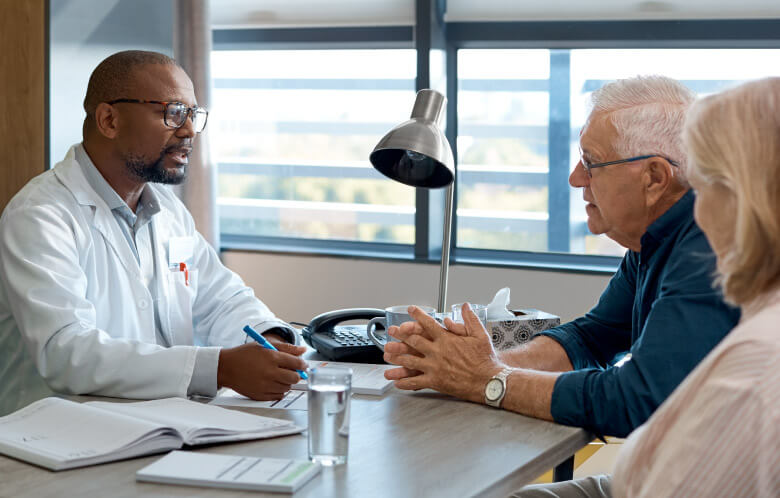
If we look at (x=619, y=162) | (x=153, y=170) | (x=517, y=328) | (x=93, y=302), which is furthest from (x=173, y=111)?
(x=619, y=162)

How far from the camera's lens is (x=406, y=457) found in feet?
4.31

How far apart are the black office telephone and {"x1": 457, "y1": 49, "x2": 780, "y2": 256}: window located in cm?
217

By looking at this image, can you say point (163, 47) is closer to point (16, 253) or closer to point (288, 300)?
point (288, 300)

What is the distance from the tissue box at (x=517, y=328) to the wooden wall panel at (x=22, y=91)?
1.88 metres

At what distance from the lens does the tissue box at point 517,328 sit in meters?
1.99

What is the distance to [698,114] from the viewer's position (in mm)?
1034

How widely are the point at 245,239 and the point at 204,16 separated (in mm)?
1254

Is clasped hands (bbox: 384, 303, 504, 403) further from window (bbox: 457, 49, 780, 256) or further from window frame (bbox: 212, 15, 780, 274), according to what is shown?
Answer: window (bbox: 457, 49, 780, 256)

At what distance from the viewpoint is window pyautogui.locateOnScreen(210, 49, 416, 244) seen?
4535mm

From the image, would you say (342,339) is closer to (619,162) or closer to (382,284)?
(619,162)

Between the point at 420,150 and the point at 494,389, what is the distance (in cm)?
60

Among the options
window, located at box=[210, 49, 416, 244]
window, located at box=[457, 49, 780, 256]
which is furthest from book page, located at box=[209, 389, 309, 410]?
window, located at box=[210, 49, 416, 244]

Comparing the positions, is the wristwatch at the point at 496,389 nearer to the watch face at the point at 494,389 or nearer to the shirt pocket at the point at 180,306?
the watch face at the point at 494,389

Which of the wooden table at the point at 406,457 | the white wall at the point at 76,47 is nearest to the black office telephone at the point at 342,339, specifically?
the wooden table at the point at 406,457
